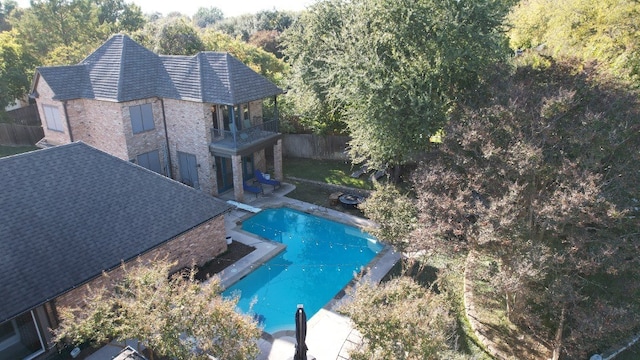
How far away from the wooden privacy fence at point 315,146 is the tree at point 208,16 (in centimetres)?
11713

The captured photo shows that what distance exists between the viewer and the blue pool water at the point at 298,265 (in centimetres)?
1495

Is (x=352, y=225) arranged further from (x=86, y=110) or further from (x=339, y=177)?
(x=86, y=110)

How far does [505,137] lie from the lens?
11953 millimetres

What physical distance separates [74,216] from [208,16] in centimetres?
14639

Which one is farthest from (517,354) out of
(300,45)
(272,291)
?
(300,45)

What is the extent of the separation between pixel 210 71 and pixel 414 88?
11543mm

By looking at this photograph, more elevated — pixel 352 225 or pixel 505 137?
pixel 505 137

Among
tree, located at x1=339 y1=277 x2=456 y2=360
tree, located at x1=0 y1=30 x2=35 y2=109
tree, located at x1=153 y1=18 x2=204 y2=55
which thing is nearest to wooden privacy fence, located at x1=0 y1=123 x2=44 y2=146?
tree, located at x1=0 y1=30 x2=35 y2=109

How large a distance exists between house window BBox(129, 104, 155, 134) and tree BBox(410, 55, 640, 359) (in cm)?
1691

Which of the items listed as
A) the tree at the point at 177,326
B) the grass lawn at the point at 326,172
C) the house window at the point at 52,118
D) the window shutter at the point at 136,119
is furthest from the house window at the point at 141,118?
the tree at the point at 177,326

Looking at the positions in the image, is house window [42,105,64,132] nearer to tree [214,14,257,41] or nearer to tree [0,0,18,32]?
tree [0,0,18,32]

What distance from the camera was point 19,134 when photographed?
32.9 metres

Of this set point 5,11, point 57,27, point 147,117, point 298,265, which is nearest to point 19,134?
point 57,27

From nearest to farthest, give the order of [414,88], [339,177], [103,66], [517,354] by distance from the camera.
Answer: [517,354] < [414,88] < [103,66] < [339,177]
